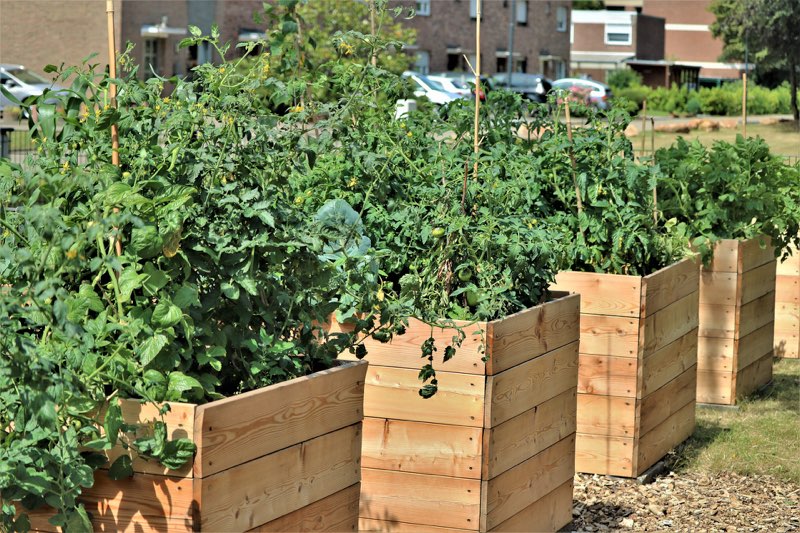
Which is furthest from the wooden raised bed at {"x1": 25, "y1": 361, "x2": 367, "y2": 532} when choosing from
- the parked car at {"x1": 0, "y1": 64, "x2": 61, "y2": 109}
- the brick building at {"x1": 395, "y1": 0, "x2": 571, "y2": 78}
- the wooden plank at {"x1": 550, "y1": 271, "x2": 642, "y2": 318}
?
the brick building at {"x1": 395, "y1": 0, "x2": 571, "y2": 78}

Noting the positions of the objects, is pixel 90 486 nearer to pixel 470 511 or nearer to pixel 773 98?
pixel 470 511

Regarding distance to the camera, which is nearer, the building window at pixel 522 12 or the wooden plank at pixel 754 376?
the wooden plank at pixel 754 376

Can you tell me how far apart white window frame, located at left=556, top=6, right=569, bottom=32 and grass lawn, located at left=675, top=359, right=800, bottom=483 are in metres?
49.2

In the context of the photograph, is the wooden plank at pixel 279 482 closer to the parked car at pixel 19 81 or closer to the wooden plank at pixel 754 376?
the wooden plank at pixel 754 376

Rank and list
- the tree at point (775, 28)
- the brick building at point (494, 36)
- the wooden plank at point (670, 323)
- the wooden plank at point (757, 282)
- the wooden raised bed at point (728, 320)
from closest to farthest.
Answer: the wooden plank at point (670, 323) < the wooden raised bed at point (728, 320) < the wooden plank at point (757, 282) < the tree at point (775, 28) < the brick building at point (494, 36)

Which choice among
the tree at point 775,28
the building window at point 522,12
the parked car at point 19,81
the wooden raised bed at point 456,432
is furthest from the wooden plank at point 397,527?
the building window at point 522,12

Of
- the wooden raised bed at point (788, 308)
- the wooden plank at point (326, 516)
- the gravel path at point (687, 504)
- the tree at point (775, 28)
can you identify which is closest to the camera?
the wooden plank at point (326, 516)

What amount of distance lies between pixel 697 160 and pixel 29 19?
31183mm

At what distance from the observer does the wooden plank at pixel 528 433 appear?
3641 millimetres

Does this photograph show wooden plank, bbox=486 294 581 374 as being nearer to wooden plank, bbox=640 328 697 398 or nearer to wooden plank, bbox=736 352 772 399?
wooden plank, bbox=640 328 697 398

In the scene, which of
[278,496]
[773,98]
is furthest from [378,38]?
[773,98]

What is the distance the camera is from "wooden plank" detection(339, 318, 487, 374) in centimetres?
359

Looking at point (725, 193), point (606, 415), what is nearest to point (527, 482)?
point (606, 415)

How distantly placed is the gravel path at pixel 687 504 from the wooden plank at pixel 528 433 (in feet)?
1.56
